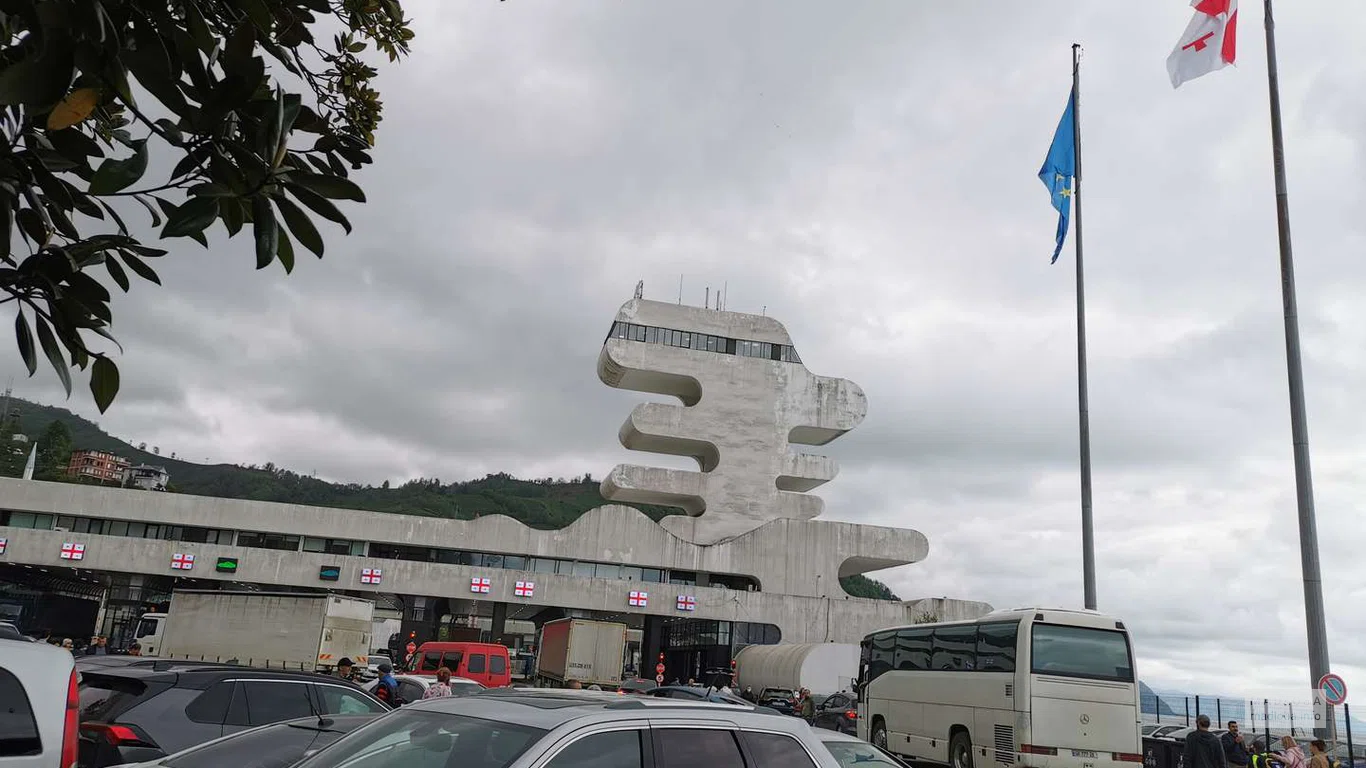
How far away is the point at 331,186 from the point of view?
141 inches

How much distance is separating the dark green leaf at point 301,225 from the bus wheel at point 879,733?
23454 millimetres

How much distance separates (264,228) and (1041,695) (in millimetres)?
17788

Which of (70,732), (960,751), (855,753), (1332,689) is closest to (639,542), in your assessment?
(960,751)

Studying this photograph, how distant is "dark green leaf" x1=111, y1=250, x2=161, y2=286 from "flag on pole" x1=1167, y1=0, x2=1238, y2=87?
72.9ft

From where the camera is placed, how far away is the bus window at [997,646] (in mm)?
18622

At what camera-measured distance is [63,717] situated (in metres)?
5.75

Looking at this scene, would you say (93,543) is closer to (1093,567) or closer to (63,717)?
(1093,567)

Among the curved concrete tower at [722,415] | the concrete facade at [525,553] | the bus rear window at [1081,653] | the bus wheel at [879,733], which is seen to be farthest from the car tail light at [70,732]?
the curved concrete tower at [722,415]

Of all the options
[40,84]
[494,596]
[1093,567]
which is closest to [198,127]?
[40,84]

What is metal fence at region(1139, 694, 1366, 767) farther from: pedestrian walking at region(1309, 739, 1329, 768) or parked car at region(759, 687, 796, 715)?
parked car at region(759, 687, 796, 715)

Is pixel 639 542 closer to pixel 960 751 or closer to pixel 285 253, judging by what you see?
pixel 960 751

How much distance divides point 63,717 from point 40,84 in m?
4.47

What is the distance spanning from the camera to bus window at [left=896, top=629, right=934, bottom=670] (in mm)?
22797

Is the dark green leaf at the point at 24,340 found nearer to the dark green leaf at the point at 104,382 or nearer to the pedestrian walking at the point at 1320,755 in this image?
the dark green leaf at the point at 104,382
